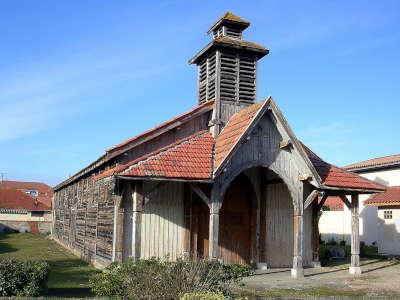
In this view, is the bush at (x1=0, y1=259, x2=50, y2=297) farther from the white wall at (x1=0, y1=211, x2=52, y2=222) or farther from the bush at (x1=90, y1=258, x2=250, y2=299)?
Result: the white wall at (x1=0, y1=211, x2=52, y2=222)

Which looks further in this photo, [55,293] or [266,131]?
[266,131]

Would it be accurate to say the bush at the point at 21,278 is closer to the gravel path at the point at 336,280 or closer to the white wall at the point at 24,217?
the gravel path at the point at 336,280

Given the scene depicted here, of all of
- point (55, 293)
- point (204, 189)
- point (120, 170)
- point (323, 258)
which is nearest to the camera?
point (55, 293)

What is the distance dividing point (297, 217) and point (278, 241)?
3382 millimetres

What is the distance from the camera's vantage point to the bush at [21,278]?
39.0 ft

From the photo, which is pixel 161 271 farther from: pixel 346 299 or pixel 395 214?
pixel 395 214

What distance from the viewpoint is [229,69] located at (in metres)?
21.8

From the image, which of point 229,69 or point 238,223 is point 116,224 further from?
point 229,69

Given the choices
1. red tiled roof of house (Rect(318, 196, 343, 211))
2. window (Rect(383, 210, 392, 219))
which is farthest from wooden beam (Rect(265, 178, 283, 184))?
red tiled roof of house (Rect(318, 196, 343, 211))

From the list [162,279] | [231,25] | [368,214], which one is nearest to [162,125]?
[231,25]

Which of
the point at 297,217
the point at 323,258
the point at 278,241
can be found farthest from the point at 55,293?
the point at 323,258

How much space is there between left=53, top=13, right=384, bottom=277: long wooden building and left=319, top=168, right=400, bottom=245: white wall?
15.7 meters

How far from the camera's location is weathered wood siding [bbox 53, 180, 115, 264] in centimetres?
2045

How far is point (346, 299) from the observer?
500 inches
